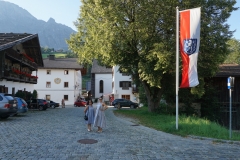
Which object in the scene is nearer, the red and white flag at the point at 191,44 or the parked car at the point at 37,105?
the red and white flag at the point at 191,44

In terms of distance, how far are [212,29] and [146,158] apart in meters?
15.3

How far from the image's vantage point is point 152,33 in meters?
21.3

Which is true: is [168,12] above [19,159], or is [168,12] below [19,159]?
above

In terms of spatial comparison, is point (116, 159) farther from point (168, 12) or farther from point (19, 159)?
point (168, 12)

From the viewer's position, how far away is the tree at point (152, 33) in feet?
66.5

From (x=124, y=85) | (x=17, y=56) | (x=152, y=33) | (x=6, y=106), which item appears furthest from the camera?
(x=124, y=85)

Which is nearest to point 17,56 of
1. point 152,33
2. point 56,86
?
point 152,33

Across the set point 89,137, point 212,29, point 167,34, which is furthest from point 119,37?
point 89,137

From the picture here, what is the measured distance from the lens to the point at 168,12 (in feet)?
67.4

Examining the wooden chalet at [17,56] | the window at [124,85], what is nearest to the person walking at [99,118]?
the wooden chalet at [17,56]

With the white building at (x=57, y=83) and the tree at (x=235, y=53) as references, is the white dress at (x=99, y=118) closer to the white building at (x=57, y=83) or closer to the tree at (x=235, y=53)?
the white building at (x=57, y=83)

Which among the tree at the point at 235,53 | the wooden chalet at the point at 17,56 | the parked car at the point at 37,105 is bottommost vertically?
the parked car at the point at 37,105

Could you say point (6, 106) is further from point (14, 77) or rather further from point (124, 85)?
point (124, 85)

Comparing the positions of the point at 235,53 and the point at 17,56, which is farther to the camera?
the point at 235,53
